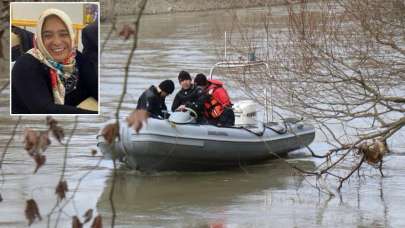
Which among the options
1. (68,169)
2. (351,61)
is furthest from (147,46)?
(351,61)

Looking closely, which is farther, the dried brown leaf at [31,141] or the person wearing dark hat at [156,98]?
the person wearing dark hat at [156,98]

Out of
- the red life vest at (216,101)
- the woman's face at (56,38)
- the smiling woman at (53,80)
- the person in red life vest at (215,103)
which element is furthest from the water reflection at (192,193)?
the woman's face at (56,38)

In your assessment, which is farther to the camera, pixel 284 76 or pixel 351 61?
pixel 284 76

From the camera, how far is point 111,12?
3039 mm

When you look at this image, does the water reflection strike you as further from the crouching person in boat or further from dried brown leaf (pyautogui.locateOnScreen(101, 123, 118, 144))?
dried brown leaf (pyautogui.locateOnScreen(101, 123, 118, 144))

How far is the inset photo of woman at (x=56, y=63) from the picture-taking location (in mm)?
5625

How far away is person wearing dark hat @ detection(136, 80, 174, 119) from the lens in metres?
12.9

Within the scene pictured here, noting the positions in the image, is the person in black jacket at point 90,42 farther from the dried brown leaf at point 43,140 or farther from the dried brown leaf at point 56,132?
the dried brown leaf at point 43,140

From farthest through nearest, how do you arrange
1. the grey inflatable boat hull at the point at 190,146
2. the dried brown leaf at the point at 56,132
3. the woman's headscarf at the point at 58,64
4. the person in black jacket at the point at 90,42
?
the grey inflatable boat hull at the point at 190,146
the person in black jacket at the point at 90,42
the woman's headscarf at the point at 58,64
the dried brown leaf at the point at 56,132

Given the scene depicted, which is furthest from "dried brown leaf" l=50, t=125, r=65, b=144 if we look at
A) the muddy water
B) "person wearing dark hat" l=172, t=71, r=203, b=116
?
"person wearing dark hat" l=172, t=71, r=203, b=116

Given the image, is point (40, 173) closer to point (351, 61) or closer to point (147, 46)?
point (351, 61)

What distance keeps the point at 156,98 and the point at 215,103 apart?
0.76 meters

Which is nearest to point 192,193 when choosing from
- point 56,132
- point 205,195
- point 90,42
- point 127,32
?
point 205,195

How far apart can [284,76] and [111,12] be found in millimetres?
9105
